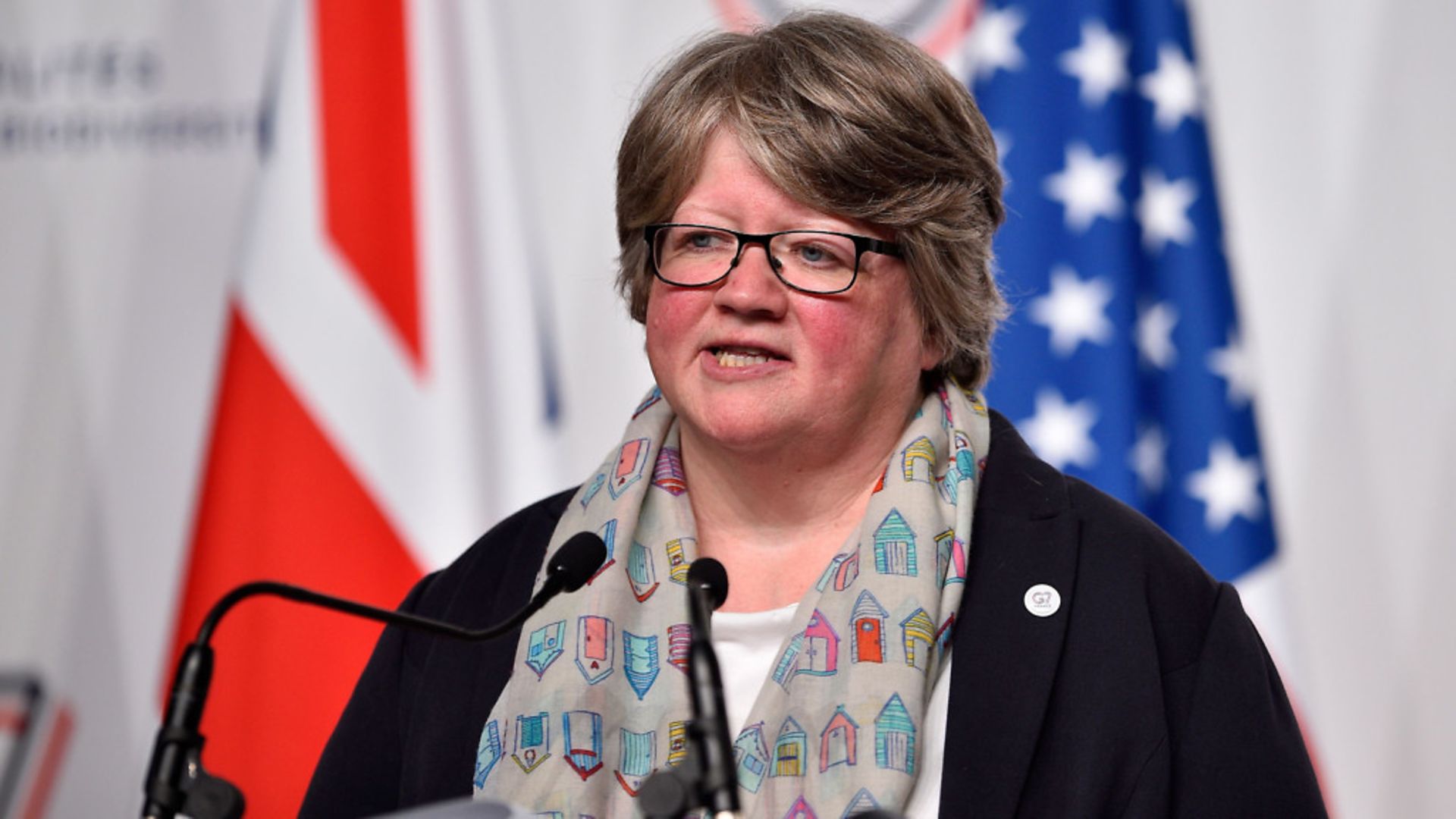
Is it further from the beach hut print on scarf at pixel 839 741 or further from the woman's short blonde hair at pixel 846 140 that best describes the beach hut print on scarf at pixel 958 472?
the beach hut print on scarf at pixel 839 741

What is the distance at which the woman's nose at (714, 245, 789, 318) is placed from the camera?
1683mm

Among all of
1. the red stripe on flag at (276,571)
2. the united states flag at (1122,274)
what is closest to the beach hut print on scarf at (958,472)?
the united states flag at (1122,274)

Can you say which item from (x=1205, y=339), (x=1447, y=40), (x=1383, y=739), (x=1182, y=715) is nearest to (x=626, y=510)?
(x=1182, y=715)

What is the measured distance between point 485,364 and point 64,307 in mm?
893

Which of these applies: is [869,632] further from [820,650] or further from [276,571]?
[276,571]

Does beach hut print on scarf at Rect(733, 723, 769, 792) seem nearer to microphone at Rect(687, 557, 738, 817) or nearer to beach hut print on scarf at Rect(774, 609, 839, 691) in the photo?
beach hut print on scarf at Rect(774, 609, 839, 691)

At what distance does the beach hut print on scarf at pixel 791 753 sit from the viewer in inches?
64.7

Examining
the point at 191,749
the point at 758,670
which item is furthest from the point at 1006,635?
the point at 191,749

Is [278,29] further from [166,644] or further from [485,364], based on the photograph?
[166,644]

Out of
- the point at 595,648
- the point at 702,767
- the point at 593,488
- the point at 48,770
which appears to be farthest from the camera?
the point at 48,770

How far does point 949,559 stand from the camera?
69.6 inches

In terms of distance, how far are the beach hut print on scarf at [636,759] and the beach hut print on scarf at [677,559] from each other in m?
0.20

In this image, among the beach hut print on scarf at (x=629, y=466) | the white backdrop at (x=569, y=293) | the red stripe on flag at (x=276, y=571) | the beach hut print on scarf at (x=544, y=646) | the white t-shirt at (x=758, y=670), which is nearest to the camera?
the white t-shirt at (x=758, y=670)

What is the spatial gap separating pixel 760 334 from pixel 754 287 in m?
0.05
